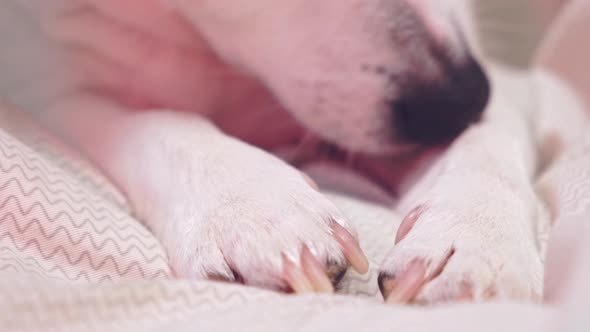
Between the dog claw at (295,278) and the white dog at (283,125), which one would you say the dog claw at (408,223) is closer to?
the white dog at (283,125)

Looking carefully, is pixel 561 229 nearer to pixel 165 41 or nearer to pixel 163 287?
pixel 163 287

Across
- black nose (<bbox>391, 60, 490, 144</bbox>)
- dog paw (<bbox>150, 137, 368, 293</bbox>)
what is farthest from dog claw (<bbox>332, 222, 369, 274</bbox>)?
black nose (<bbox>391, 60, 490, 144</bbox>)

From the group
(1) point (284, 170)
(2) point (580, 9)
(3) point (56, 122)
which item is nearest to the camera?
(1) point (284, 170)

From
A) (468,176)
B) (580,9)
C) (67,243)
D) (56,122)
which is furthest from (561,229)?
(580,9)

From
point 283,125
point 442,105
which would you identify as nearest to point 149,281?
point 442,105

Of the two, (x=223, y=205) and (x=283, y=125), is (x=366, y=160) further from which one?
(x=223, y=205)
